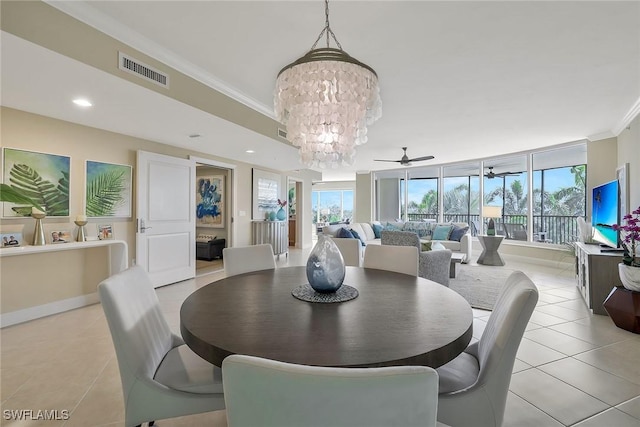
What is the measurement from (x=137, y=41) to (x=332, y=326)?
8.54 ft

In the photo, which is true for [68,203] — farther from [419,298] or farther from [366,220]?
[366,220]

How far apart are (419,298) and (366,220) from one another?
8083mm

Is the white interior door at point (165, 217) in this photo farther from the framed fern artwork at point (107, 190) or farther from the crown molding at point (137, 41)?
the crown molding at point (137, 41)

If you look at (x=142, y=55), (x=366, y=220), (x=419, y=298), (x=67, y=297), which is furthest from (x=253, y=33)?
(x=366, y=220)

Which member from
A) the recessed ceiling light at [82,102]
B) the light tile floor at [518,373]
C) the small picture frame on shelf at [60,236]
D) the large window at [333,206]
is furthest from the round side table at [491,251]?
the large window at [333,206]

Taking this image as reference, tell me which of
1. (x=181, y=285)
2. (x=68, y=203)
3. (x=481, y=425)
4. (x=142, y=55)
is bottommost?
(x=181, y=285)

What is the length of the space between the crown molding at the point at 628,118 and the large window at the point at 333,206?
30.1ft

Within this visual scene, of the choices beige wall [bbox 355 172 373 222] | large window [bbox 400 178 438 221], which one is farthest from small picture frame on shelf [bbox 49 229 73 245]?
large window [bbox 400 178 438 221]

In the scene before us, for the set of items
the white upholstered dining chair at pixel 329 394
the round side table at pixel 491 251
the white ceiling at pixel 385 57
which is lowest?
the round side table at pixel 491 251

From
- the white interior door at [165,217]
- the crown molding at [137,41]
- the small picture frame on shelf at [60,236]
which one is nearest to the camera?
the crown molding at [137,41]

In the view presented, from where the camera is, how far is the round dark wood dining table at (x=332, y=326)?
92 centimetres

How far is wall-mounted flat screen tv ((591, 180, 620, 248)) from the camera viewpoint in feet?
12.2

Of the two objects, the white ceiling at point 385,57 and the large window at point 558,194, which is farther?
the large window at point 558,194

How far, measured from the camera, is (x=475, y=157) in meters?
7.35
